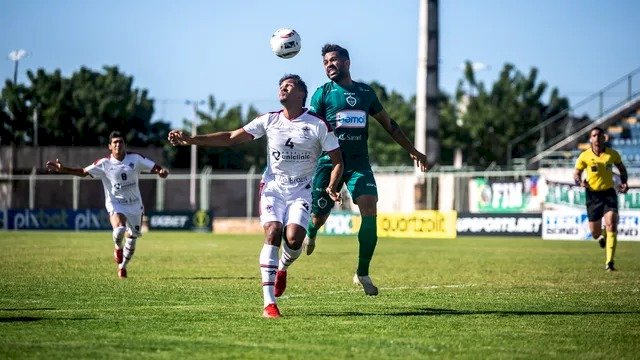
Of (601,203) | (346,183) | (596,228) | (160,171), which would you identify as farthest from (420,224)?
(346,183)

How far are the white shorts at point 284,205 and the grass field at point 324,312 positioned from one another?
99cm

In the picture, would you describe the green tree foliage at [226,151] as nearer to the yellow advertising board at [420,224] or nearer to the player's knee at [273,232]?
the yellow advertising board at [420,224]

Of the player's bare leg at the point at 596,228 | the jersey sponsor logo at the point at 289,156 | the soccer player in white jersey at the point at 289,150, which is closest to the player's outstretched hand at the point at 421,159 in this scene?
the soccer player in white jersey at the point at 289,150

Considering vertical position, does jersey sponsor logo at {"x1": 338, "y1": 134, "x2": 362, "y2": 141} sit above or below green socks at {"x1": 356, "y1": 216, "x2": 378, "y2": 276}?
above

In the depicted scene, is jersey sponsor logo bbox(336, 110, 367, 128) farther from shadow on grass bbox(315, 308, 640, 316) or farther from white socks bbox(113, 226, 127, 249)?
white socks bbox(113, 226, 127, 249)

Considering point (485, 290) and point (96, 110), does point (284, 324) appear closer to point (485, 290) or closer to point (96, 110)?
point (485, 290)

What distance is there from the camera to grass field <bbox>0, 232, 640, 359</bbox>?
30.7ft

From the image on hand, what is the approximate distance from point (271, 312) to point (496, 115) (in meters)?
71.4

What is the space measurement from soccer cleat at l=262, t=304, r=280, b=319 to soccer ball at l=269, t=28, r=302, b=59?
10.4 ft

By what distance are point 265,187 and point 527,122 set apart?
234 feet

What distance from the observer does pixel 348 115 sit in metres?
13.9

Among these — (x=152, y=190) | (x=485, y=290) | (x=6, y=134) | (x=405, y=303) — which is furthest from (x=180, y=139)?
(x=6, y=134)

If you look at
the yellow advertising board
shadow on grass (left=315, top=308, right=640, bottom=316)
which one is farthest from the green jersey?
the yellow advertising board

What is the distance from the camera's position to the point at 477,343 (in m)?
9.76
